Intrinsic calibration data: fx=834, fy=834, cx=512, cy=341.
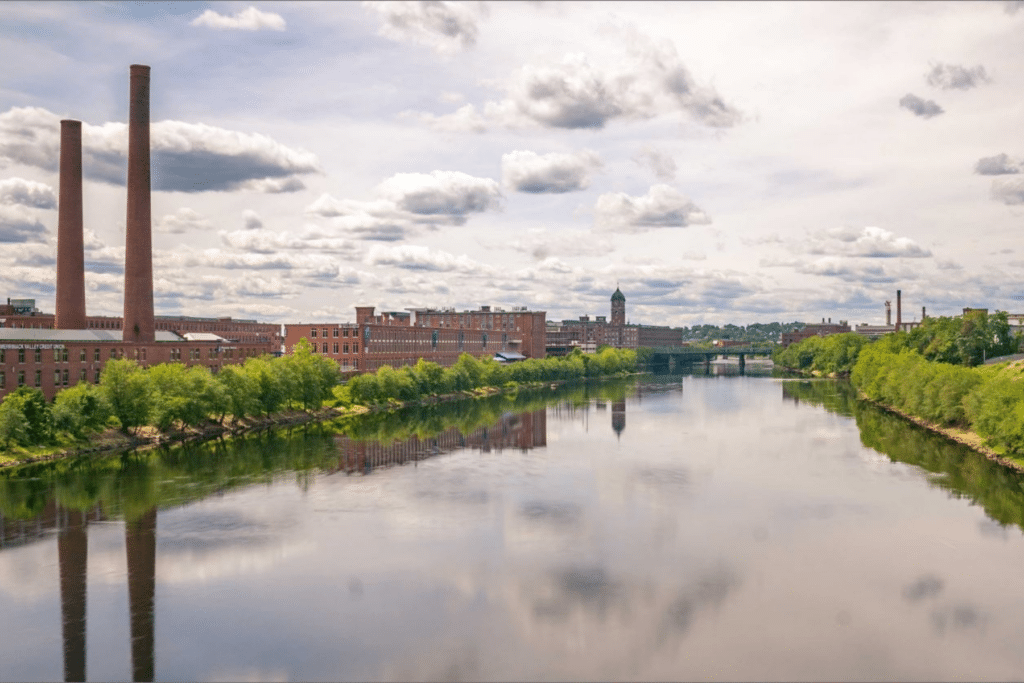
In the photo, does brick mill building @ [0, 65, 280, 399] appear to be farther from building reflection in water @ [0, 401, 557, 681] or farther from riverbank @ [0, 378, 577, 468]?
building reflection in water @ [0, 401, 557, 681]

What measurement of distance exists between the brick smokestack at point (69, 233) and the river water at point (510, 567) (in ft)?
121

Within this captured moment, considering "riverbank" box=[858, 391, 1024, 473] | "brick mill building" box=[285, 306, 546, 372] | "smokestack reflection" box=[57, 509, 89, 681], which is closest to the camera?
"smokestack reflection" box=[57, 509, 89, 681]

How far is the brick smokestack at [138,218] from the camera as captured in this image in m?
96.6

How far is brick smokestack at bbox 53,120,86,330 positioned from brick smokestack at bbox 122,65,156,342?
752 cm

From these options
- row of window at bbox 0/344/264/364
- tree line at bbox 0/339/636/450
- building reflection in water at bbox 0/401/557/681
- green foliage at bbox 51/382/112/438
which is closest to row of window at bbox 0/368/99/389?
row of window at bbox 0/344/264/364

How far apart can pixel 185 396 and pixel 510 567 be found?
174 feet

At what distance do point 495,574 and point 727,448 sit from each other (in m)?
47.5

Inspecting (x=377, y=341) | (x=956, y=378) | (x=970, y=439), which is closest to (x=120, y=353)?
(x=377, y=341)

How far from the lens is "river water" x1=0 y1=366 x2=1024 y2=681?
29500 millimetres

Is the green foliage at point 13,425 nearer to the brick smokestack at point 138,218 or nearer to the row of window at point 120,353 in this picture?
the row of window at point 120,353

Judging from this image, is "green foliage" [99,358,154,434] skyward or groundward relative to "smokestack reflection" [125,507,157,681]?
skyward

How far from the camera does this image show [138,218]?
97250 millimetres

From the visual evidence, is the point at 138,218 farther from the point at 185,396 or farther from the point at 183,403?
the point at 183,403

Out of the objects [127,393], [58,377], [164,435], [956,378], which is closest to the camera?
[127,393]
